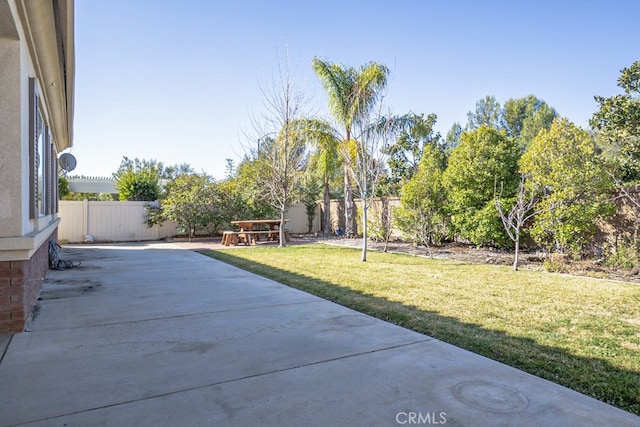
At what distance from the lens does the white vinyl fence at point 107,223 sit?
53.0 ft

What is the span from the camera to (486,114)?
3625cm

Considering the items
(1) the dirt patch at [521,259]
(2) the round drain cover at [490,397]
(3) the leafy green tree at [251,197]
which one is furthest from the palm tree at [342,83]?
(2) the round drain cover at [490,397]

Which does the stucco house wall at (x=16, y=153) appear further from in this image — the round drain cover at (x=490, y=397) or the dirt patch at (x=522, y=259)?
the dirt patch at (x=522, y=259)

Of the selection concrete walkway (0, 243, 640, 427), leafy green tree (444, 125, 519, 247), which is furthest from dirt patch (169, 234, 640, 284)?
concrete walkway (0, 243, 640, 427)

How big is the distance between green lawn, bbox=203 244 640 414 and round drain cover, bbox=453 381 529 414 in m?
0.54

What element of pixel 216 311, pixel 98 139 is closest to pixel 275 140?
pixel 216 311

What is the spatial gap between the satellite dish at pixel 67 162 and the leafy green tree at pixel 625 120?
15.4 metres

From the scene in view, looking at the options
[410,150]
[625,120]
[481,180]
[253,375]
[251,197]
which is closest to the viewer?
[253,375]

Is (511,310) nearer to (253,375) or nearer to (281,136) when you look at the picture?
(253,375)

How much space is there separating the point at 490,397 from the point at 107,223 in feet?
56.6

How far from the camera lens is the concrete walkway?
255 cm

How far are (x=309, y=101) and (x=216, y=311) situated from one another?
11.7 meters

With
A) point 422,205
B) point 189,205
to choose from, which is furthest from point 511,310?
point 189,205

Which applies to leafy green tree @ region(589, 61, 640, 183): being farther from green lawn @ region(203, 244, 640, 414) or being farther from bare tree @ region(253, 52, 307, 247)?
bare tree @ region(253, 52, 307, 247)
